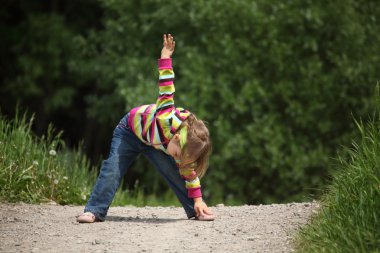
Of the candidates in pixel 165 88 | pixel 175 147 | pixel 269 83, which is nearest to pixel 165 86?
pixel 165 88

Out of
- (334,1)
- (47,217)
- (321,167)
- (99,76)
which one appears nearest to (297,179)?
(321,167)

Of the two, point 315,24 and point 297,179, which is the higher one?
point 315,24

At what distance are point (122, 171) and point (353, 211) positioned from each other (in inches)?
73.7

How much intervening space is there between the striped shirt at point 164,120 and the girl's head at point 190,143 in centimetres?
6

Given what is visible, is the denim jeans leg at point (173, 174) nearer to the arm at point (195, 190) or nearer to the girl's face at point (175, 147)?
the arm at point (195, 190)

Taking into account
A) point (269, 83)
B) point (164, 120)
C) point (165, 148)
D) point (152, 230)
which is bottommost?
point (269, 83)

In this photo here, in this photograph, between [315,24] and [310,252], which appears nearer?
[310,252]

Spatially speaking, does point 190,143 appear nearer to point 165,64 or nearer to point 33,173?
point 165,64

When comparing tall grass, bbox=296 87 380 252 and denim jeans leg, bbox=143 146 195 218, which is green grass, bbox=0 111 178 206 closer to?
denim jeans leg, bbox=143 146 195 218

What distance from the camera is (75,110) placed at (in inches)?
637

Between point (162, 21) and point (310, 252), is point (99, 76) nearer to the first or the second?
point (162, 21)

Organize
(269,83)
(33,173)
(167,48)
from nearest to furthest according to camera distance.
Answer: (167,48) < (33,173) < (269,83)

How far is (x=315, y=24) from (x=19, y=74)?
6654 mm

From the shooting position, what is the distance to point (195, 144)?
493 cm
